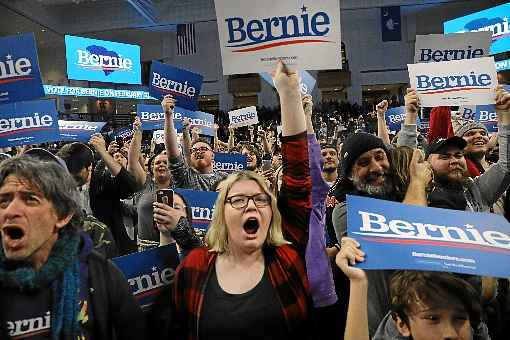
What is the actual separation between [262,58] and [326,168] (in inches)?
71.9

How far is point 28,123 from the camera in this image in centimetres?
463

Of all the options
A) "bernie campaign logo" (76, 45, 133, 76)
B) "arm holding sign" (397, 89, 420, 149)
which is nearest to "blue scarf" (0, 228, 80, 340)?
"arm holding sign" (397, 89, 420, 149)

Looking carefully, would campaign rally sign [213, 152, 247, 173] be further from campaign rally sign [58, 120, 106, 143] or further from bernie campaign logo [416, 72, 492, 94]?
campaign rally sign [58, 120, 106, 143]

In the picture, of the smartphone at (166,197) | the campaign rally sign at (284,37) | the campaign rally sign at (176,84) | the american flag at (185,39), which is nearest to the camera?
the smartphone at (166,197)

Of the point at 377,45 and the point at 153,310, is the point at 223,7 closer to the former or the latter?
the point at 153,310

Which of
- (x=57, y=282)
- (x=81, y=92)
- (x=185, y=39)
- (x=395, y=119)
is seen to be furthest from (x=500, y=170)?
(x=185, y=39)

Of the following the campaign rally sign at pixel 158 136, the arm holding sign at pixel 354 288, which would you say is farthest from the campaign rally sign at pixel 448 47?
the campaign rally sign at pixel 158 136

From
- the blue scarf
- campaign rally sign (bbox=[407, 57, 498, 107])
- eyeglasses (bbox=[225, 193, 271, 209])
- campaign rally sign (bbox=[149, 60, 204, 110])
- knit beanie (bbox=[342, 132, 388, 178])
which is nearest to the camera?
the blue scarf

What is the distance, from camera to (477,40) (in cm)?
516

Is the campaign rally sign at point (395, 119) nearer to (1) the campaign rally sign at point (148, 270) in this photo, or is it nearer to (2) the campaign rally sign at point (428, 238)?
(1) the campaign rally sign at point (148, 270)

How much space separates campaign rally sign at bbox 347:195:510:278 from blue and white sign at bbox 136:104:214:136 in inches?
182

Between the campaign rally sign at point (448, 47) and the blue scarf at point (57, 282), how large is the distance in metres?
4.46

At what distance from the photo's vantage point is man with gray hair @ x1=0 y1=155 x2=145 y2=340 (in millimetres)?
1701

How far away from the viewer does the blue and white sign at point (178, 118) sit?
6.55m
